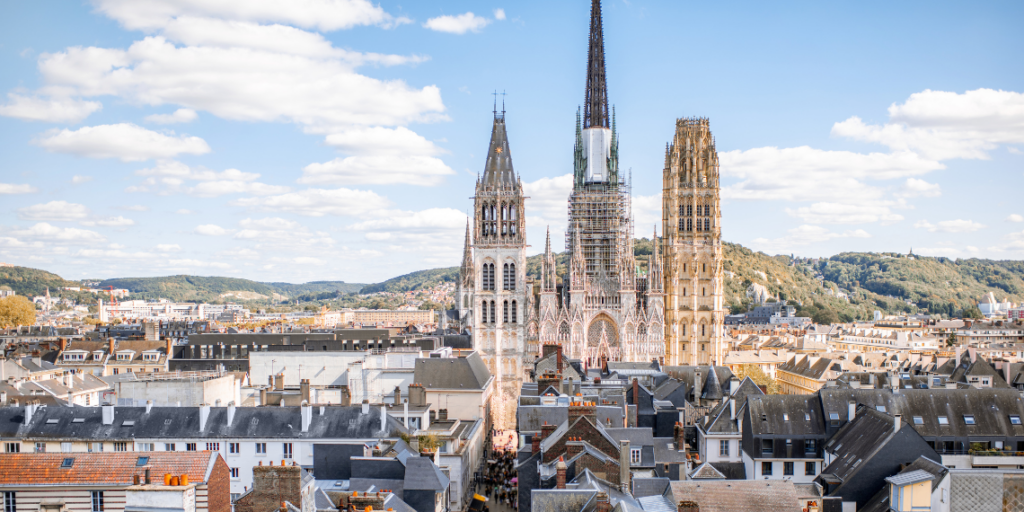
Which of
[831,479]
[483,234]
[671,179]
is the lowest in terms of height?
[831,479]

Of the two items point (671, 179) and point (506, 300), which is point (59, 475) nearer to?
point (506, 300)

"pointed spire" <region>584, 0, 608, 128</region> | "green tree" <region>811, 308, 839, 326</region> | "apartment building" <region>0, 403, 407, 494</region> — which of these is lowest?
"apartment building" <region>0, 403, 407, 494</region>

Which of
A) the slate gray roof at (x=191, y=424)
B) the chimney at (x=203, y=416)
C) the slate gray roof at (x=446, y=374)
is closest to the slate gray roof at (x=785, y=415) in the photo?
the slate gray roof at (x=191, y=424)

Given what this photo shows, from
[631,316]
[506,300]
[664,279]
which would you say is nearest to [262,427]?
[506,300]

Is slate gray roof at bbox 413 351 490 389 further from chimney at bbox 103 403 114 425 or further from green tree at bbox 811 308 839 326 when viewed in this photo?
green tree at bbox 811 308 839 326

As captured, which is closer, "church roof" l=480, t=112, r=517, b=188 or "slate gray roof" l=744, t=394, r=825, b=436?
"slate gray roof" l=744, t=394, r=825, b=436

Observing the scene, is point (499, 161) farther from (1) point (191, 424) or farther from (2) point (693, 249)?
(1) point (191, 424)

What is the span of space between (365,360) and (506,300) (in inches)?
882

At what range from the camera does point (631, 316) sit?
296ft

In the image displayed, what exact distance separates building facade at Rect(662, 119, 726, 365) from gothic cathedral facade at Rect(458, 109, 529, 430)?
66.6 feet

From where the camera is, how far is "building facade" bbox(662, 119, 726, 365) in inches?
3888

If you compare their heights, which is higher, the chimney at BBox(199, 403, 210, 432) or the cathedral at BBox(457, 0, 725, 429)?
the cathedral at BBox(457, 0, 725, 429)

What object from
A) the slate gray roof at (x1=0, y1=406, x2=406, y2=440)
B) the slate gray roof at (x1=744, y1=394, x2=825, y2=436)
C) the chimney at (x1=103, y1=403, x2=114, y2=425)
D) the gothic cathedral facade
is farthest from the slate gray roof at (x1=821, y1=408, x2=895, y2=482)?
the gothic cathedral facade

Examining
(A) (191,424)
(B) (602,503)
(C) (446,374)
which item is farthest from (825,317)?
(B) (602,503)
